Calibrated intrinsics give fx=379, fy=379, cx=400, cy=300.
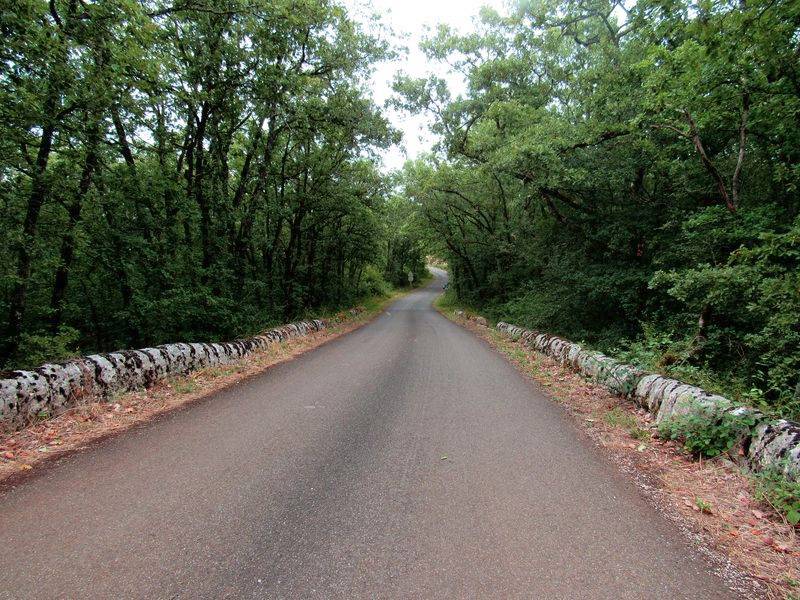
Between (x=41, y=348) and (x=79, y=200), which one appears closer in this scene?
(x=41, y=348)

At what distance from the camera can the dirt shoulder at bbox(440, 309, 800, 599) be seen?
2.38 meters

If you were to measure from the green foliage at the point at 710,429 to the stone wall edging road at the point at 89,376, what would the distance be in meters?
7.02

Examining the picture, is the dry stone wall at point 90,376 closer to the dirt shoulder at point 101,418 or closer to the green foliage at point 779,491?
the dirt shoulder at point 101,418

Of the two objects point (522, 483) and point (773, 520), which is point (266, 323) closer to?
point (522, 483)

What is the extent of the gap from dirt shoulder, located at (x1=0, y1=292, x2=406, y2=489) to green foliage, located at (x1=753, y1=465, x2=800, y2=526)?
6.10 meters

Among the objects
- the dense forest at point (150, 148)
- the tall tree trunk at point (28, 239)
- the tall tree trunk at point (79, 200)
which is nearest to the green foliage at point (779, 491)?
the dense forest at point (150, 148)

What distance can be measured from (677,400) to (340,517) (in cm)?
399

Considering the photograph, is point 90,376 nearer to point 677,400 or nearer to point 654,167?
point 677,400

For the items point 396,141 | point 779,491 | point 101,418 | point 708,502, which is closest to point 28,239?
point 101,418

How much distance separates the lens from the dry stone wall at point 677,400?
10.4ft

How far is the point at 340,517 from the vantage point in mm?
2816

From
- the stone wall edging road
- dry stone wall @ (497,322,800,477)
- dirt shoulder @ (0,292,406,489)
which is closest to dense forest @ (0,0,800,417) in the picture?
dry stone wall @ (497,322,800,477)

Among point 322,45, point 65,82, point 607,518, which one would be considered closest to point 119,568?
point 607,518

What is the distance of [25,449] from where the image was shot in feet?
12.2
